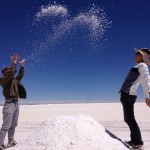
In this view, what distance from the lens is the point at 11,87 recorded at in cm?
625

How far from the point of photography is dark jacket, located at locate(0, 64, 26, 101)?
617cm

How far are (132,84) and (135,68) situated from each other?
0.31 metres

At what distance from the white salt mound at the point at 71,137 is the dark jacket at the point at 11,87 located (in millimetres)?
930

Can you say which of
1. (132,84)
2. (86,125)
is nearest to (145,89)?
(132,84)

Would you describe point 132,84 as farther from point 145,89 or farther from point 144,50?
point 144,50

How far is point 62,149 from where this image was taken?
16.5 feet

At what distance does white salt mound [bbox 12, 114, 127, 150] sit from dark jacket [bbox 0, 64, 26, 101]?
3.05 feet

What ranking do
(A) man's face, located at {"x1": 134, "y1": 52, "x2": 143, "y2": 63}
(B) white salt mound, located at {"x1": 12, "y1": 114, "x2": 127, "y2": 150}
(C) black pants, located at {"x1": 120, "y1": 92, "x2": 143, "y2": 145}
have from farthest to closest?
(A) man's face, located at {"x1": 134, "y1": 52, "x2": 143, "y2": 63}
(C) black pants, located at {"x1": 120, "y1": 92, "x2": 143, "y2": 145}
(B) white salt mound, located at {"x1": 12, "y1": 114, "x2": 127, "y2": 150}

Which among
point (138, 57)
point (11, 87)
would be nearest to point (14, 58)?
point (11, 87)

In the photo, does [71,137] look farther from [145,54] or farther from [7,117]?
[145,54]

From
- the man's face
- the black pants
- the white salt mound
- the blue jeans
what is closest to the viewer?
the white salt mound

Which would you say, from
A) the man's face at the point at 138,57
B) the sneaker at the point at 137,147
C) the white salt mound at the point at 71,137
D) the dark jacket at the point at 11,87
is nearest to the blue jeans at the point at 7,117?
the dark jacket at the point at 11,87

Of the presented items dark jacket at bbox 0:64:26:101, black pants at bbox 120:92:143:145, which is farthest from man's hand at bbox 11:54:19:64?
black pants at bbox 120:92:143:145

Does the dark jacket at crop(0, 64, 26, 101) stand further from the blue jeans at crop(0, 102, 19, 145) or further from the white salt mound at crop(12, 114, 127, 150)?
the white salt mound at crop(12, 114, 127, 150)
